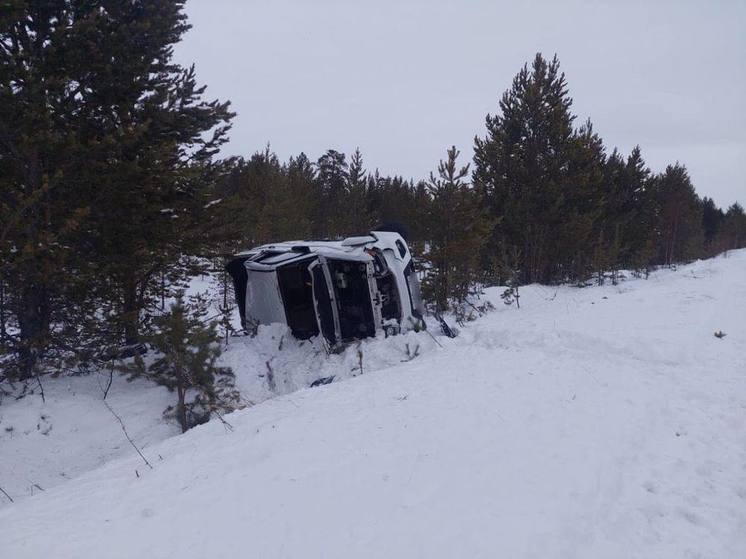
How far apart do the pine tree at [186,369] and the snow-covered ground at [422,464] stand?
0.43 m

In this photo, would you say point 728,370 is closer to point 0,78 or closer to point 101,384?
point 101,384

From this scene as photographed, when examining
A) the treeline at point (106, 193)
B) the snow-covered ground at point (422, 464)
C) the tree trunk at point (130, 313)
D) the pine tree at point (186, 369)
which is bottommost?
the snow-covered ground at point (422, 464)

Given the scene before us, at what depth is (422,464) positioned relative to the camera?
3.85 meters

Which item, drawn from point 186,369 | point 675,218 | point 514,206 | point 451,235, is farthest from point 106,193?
point 675,218

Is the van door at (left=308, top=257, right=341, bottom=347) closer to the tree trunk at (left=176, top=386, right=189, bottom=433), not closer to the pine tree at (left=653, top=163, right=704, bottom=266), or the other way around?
the tree trunk at (left=176, top=386, right=189, bottom=433)

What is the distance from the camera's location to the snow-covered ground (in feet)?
9.75

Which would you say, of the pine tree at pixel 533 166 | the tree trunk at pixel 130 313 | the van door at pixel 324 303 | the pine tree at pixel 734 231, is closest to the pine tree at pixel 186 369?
the tree trunk at pixel 130 313

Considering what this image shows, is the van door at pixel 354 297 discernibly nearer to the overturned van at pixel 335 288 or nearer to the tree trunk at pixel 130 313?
the overturned van at pixel 335 288

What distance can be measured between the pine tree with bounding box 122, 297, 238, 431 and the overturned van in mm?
2246

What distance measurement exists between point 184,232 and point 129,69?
291cm

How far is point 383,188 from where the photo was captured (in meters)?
38.2

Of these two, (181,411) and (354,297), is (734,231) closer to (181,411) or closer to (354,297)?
(354,297)

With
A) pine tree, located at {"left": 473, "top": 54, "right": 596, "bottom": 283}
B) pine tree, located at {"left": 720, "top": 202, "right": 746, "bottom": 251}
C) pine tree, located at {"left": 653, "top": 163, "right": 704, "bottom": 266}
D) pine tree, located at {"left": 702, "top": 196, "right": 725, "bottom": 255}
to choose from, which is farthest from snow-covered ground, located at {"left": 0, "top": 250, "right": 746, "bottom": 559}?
pine tree, located at {"left": 702, "top": 196, "right": 725, "bottom": 255}

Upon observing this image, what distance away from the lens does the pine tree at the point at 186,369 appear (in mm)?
6035
